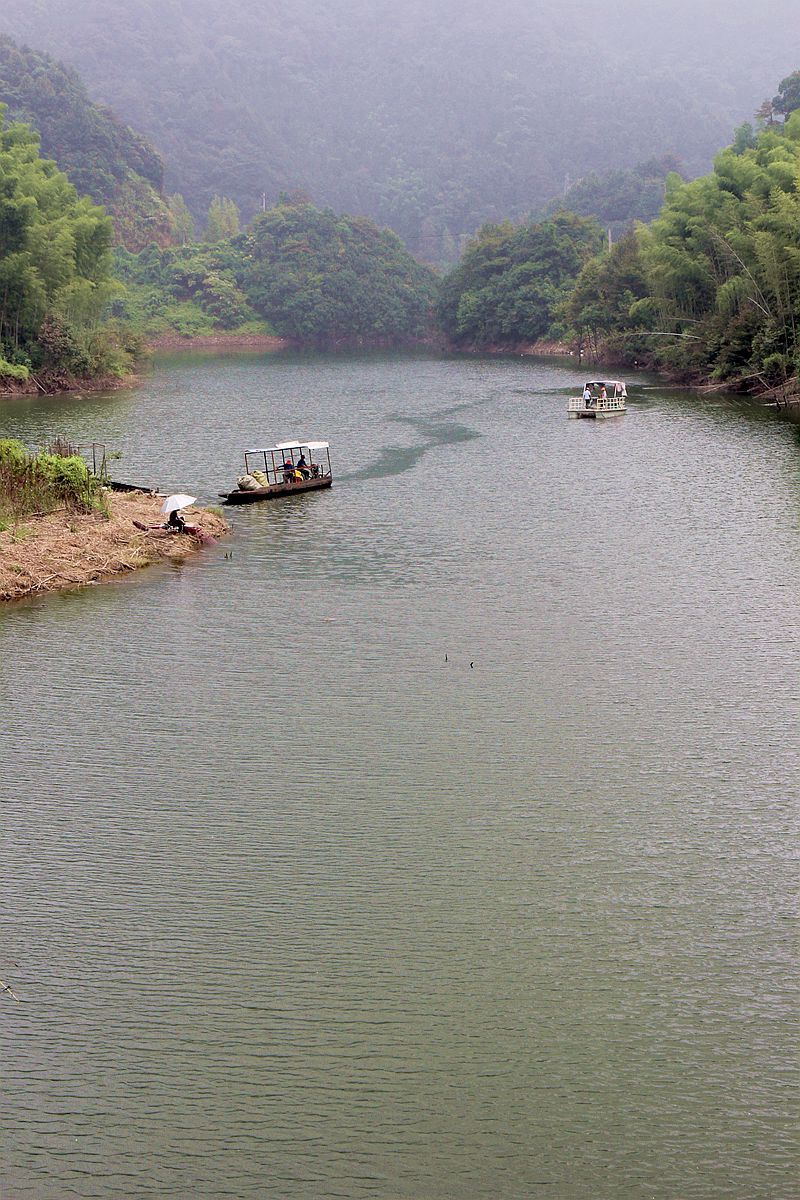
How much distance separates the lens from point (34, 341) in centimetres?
6028

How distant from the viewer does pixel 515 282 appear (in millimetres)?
102875

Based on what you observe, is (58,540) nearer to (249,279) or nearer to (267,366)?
(267,366)

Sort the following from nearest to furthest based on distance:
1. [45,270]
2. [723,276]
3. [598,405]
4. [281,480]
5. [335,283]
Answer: [281,480] < [598,405] < [45,270] < [723,276] < [335,283]

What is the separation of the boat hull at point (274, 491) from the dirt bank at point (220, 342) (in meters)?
82.9

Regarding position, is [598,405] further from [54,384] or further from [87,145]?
[87,145]

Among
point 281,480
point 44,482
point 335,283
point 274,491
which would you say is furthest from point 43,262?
point 335,283

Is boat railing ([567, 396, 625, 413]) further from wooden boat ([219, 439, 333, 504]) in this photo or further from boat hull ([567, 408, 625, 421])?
wooden boat ([219, 439, 333, 504])

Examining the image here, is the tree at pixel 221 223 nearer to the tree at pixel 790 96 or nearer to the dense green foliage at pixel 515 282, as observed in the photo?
the dense green foliage at pixel 515 282

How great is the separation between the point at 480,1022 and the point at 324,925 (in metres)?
2.16

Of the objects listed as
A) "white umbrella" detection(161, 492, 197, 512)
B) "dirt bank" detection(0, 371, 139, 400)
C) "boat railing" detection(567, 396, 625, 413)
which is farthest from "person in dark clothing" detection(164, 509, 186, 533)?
"dirt bank" detection(0, 371, 139, 400)

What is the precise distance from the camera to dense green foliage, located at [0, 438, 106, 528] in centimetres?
2698

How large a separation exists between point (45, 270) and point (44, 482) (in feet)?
124

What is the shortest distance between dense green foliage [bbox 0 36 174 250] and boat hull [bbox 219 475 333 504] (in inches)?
4150

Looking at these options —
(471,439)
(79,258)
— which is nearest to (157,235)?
(79,258)
